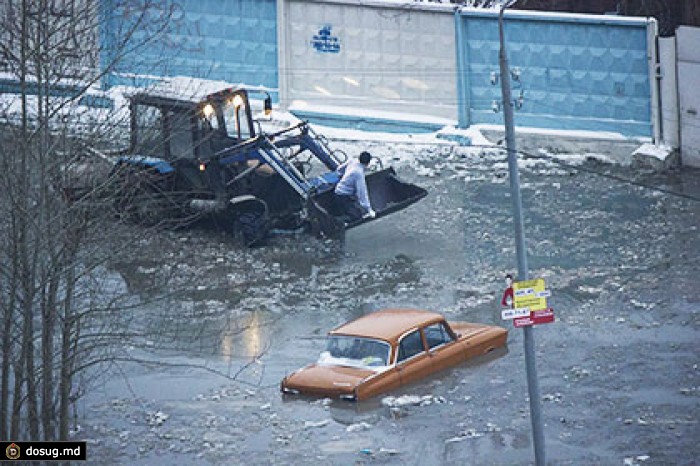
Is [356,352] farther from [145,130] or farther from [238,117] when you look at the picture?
[238,117]

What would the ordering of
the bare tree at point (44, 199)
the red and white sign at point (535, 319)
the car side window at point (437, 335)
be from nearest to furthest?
the bare tree at point (44, 199), the red and white sign at point (535, 319), the car side window at point (437, 335)

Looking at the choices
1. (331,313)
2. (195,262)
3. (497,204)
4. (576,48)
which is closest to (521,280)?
(331,313)

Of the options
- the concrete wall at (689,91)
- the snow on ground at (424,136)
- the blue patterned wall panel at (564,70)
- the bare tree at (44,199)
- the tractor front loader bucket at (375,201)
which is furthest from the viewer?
the snow on ground at (424,136)

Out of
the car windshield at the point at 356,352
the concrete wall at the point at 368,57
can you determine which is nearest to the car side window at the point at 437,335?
the car windshield at the point at 356,352

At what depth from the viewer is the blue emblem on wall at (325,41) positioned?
2870cm

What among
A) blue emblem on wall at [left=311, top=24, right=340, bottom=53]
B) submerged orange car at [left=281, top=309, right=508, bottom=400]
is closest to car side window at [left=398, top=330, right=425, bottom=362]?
submerged orange car at [left=281, top=309, right=508, bottom=400]

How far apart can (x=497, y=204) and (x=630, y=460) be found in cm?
1176

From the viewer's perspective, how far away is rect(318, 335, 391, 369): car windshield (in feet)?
48.4

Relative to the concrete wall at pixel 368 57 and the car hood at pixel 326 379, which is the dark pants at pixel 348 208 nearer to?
the car hood at pixel 326 379

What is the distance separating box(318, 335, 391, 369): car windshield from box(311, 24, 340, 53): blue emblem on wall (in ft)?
48.4

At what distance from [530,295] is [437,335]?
3.79 m

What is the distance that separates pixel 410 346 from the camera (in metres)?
15.0

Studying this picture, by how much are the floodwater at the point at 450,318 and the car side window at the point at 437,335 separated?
42cm

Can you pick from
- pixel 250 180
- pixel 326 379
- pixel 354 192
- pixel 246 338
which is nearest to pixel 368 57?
pixel 250 180
